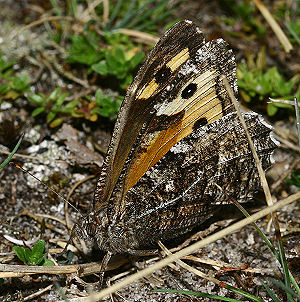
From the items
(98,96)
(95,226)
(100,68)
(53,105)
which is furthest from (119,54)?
(95,226)

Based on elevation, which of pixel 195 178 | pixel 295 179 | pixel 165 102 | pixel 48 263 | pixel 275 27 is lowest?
pixel 48 263

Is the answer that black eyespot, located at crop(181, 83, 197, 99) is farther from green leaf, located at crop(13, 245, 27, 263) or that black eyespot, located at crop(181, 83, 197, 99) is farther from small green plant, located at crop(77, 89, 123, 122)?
green leaf, located at crop(13, 245, 27, 263)

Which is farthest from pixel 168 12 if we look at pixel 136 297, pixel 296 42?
pixel 136 297

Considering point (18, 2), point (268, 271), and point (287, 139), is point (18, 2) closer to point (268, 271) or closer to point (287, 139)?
point (287, 139)

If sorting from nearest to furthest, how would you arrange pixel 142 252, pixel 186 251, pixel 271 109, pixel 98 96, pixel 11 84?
pixel 186 251 → pixel 142 252 → pixel 98 96 → pixel 271 109 → pixel 11 84

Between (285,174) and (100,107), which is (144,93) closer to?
(100,107)

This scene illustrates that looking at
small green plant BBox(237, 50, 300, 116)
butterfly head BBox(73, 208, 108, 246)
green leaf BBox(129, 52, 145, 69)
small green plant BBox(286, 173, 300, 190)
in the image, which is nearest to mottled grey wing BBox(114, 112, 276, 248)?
butterfly head BBox(73, 208, 108, 246)

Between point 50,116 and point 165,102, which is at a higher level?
point 165,102

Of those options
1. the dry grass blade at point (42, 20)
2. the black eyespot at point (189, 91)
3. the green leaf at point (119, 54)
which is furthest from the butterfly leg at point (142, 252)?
the dry grass blade at point (42, 20)

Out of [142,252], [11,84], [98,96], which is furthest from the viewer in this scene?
[11,84]
